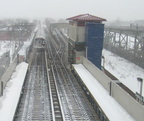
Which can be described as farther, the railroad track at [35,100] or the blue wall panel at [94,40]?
→ the blue wall panel at [94,40]

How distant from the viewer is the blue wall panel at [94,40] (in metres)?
20.9

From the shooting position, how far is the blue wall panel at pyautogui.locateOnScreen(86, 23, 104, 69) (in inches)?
823

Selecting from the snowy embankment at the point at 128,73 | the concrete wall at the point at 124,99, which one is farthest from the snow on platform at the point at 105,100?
the snowy embankment at the point at 128,73

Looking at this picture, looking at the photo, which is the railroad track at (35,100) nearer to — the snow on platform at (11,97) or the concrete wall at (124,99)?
the snow on platform at (11,97)

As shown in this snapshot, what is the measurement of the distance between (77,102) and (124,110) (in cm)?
323

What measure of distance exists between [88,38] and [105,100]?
9796mm

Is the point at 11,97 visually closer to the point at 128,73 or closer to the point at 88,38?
the point at 88,38

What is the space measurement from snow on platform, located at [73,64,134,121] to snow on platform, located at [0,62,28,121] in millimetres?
A: 3766

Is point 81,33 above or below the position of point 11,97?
above

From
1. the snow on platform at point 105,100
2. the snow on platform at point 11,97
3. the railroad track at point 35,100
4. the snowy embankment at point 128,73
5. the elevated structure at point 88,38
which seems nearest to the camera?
→ the snow on platform at point 105,100

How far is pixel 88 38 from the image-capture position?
2116 centimetres

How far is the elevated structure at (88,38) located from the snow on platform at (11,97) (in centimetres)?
595

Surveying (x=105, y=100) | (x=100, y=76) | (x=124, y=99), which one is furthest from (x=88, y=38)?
(x=124, y=99)

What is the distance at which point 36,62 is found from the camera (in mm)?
25250
